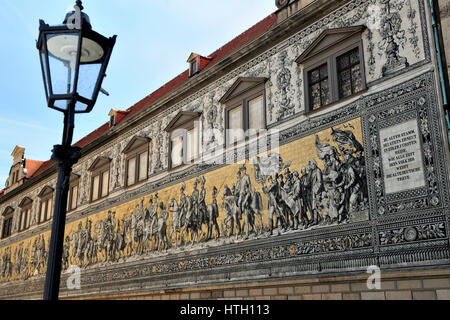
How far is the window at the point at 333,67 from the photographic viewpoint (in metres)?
8.82

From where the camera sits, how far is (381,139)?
7977mm

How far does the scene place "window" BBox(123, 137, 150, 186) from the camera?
1452 centimetres

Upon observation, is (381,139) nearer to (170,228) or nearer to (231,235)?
(231,235)

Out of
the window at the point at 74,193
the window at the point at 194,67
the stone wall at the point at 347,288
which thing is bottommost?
the stone wall at the point at 347,288

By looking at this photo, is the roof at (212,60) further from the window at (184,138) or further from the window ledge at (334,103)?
the window ledge at (334,103)

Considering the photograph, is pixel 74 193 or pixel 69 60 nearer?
pixel 69 60

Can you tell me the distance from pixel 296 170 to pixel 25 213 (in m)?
17.2

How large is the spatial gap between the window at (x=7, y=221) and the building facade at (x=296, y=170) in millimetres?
10535

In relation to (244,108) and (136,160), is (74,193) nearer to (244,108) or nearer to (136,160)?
(136,160)

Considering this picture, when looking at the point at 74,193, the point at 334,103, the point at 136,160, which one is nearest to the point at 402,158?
the point at 334,103

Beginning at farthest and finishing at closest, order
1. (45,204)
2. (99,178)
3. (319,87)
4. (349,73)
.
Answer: (45,204) < (99,178) < (319,87) < (349,73)

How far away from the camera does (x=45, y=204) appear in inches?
823

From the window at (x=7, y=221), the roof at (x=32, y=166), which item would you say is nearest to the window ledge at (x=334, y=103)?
the window at (x=7, y=221)
